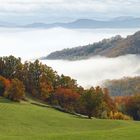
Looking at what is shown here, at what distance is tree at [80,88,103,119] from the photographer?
9175 cm

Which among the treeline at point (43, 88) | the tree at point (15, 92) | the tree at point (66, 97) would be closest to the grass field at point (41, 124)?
the tree at point (15, 92)

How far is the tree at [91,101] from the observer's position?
91.8 m

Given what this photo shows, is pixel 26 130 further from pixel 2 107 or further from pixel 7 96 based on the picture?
pixel 7 96

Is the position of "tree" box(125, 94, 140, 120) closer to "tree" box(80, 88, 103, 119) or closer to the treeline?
the treeline

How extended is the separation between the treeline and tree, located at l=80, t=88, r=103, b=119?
2.08 m

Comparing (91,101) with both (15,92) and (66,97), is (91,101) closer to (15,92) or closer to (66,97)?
(15,92)

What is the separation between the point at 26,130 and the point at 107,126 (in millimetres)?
14903

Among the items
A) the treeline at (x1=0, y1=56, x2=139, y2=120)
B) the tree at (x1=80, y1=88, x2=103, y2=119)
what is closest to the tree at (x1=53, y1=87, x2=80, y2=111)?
the treeline at (x1=0, y1=56, x2=139, y2=120)

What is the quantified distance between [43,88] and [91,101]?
2430 centimetres

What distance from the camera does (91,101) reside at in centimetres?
9275

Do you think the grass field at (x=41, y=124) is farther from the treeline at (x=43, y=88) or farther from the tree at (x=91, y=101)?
the treeline at (x=43, y=88)

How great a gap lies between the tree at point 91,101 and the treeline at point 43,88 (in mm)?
2076

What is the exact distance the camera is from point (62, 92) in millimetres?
111375

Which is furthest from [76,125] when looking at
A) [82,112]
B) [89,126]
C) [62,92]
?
[62,92]
